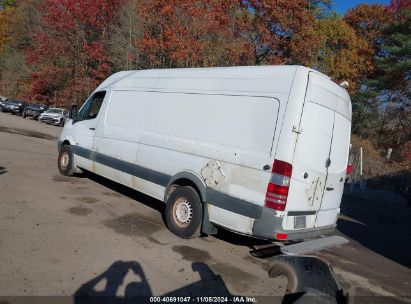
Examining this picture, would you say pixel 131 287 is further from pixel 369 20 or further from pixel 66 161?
pixel 369 20

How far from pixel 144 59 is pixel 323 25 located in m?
16.9

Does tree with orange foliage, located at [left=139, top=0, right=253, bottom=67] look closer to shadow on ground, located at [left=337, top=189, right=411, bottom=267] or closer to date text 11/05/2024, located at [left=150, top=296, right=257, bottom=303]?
shadow on ground, located at [left=337, top=189, right=411, bottom=267]

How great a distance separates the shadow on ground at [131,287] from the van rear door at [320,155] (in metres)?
1.22

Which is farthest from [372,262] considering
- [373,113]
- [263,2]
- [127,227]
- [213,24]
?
[373,113]

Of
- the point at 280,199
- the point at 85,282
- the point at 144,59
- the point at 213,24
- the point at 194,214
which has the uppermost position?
the point at 213,24

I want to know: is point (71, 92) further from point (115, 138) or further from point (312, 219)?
point (312, 219)

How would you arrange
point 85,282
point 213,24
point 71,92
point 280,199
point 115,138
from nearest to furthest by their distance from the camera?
1. point 85,282
2. point 280,199
3. point 115,138
4. point 213,24
5. point 71,92

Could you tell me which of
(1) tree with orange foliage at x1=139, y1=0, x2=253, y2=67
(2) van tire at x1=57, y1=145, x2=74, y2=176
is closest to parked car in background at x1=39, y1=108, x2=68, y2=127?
(1) tree with orange foliage at x1=139, y1=0, x2=253, y2=67

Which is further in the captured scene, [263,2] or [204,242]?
[263,2]

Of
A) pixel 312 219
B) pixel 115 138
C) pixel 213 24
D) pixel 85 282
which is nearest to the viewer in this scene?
pixel 85 282

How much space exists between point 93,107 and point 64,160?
1.62 meters

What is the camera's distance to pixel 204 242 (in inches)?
247

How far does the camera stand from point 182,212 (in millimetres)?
6332

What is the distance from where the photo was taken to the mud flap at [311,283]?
240cm
